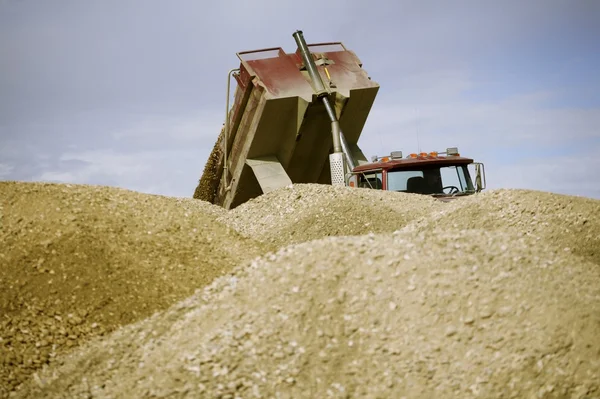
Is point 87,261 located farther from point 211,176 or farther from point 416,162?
point 211,176

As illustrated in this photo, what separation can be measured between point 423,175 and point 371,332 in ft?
17.0

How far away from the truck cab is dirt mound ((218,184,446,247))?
0.33 meters

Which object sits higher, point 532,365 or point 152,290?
point 152,290

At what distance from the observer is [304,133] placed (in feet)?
33.3

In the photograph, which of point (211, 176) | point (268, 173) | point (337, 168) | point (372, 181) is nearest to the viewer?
point (372, 181)

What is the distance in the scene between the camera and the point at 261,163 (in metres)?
10.1

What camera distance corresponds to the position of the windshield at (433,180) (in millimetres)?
8891

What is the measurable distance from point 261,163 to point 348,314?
20.1ft

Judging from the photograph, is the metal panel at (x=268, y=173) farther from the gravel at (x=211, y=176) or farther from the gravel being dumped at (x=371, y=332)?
the gravel being dumped at (x=371, y=332)

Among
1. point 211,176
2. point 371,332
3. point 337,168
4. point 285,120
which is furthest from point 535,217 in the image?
point 211,176

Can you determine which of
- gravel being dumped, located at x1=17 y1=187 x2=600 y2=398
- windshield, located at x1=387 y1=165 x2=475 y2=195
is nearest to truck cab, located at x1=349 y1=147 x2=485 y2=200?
windshield, located at x1=387 y1=165 x2=475 y2=195

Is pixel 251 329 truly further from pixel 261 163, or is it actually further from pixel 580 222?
pixel 261 163

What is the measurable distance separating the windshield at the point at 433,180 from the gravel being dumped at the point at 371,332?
405 centimetres

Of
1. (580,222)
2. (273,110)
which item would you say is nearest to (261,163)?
(273,110)
